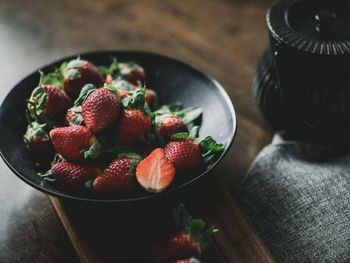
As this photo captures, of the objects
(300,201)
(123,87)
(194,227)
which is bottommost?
(300,201)

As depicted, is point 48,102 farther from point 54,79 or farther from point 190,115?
point 190,115

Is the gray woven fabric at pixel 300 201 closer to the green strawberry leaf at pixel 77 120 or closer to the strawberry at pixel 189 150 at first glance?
the strawberry at pixel 189 150

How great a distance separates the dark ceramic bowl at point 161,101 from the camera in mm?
718

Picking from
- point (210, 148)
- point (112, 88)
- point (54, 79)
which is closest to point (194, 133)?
point (210, 148)

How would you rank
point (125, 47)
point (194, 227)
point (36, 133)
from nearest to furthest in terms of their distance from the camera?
point (194, 227) → point (36, 133) → point (125, 47)

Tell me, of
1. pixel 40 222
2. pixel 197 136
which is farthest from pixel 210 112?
pixel 40 222

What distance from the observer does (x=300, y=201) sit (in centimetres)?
80

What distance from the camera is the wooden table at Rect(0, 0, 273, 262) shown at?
2.42 ft

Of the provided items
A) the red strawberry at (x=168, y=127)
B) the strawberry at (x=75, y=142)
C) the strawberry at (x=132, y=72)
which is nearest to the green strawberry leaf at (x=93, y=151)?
the strawberry at (x=75, y=142)

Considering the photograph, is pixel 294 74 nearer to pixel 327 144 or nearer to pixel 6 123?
pixel 327 144

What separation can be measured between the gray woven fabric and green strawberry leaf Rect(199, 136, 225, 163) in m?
0.13

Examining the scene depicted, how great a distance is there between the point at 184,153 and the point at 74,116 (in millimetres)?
177

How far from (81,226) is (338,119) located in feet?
1.53

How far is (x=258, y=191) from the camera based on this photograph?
836 millimetres
